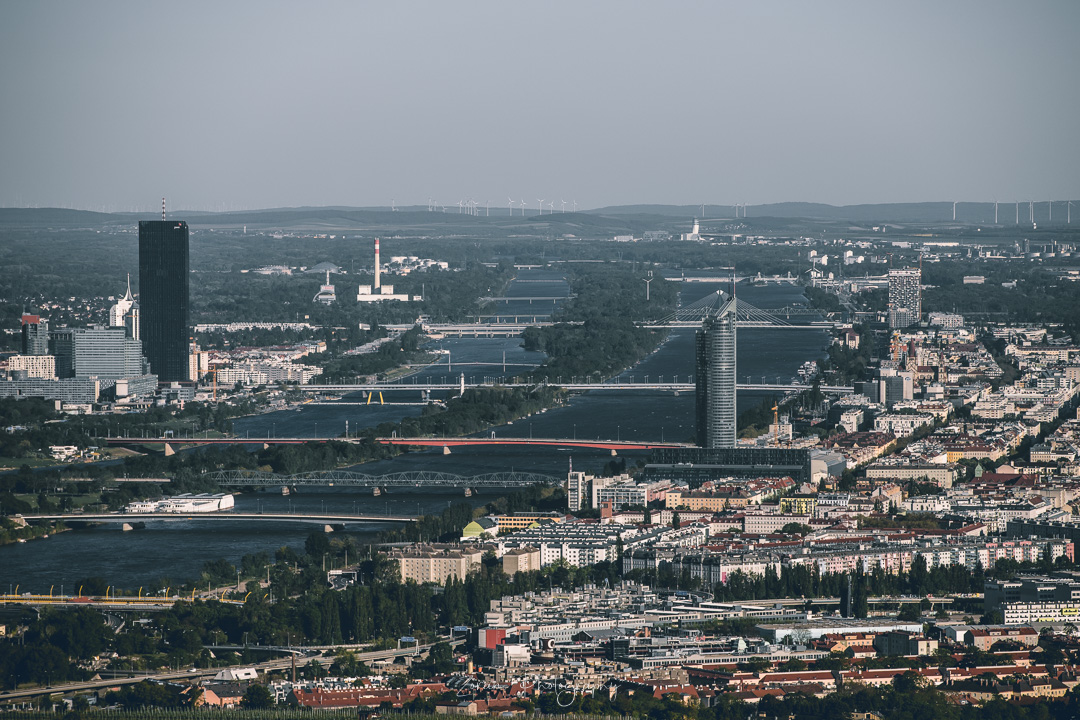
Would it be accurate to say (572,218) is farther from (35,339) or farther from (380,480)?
(380,480)

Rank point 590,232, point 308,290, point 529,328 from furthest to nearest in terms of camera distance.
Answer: point 590,232 < point 308,290 < point 529,328

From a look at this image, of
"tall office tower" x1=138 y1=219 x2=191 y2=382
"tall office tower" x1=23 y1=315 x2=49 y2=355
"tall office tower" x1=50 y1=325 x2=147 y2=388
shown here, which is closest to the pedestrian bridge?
"tall office tower" x1=50 y1=325 x2=147 y2=388

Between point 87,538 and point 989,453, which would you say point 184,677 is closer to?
point 87,538

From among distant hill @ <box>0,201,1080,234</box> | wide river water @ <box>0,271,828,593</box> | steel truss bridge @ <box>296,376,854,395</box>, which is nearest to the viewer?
wide river water @ <box>0,271,828,593</box>

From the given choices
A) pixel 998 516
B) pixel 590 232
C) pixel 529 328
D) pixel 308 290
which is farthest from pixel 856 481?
pixel 590 232

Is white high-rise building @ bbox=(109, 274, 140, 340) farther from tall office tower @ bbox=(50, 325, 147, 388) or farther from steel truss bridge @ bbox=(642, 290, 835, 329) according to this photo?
steel truss bridge @ bbox=(642, 290, 835, 329)

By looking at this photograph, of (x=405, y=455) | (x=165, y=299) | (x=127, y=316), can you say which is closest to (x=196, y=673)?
(x=405, y=455)
